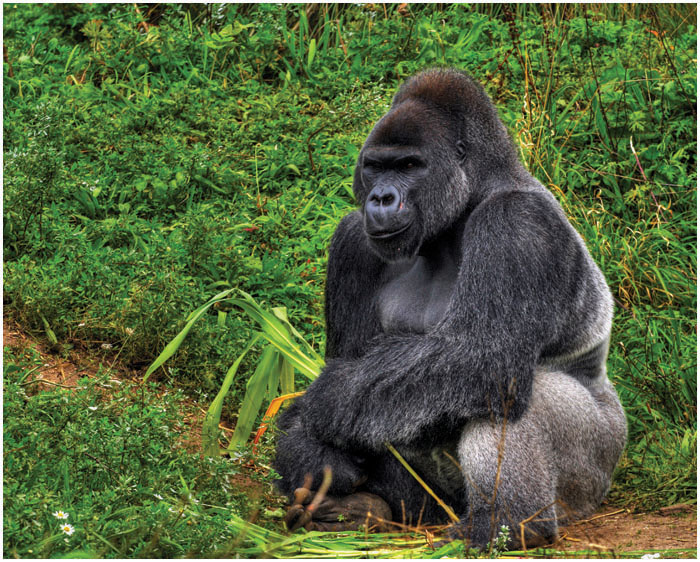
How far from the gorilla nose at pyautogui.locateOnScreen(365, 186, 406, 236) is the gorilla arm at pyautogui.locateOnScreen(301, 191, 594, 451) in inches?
9.5

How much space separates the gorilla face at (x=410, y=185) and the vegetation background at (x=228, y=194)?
968 millimetres

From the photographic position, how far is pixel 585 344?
11.5ft

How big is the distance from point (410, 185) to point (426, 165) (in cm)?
9

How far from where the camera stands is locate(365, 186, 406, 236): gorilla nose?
335 cm

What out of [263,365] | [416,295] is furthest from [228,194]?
[416,295]

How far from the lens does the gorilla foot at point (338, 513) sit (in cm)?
336

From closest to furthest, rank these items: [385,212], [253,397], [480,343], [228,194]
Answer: [480,343], [385,212], [253,397], [228,194]

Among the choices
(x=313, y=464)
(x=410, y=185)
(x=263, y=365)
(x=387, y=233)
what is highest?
(x=410, y=185)

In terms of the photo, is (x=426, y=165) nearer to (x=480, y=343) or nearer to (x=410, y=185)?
(x=410, y=185)

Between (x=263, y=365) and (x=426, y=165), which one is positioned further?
(x=263, y=365)

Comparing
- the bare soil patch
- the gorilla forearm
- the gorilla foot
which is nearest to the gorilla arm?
the gorilla forearm

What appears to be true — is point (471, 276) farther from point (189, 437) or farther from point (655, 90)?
point (655, 90)

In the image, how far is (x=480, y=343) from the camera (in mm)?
3180

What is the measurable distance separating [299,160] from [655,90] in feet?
7.27
